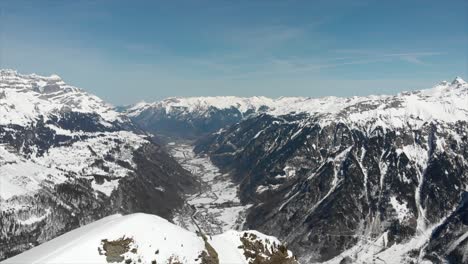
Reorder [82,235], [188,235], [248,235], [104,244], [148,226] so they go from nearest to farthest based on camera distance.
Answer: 1. [104,244]
2. [82,235]
3. [148,226]
4. [188,235]
5. [248,235]

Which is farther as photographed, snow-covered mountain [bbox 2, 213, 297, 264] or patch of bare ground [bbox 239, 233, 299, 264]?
patch of bare ground [bbox 239, 233, 299, 264]

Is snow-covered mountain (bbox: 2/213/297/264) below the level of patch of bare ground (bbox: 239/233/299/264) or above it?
above

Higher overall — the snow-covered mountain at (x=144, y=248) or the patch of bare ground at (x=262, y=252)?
the snow-covered mountain at (x=144, y=248)

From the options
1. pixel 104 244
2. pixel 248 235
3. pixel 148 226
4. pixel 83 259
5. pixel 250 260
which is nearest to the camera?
pixel 83 259

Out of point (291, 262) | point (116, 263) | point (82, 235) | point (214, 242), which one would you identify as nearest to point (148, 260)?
point (116, 263)

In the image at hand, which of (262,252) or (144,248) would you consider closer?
(144,248)

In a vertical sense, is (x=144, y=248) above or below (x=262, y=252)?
above

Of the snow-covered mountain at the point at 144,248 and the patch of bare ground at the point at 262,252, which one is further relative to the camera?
the patch of bare ground at the point at 262,252

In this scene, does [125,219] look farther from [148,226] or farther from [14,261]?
[14,261]
